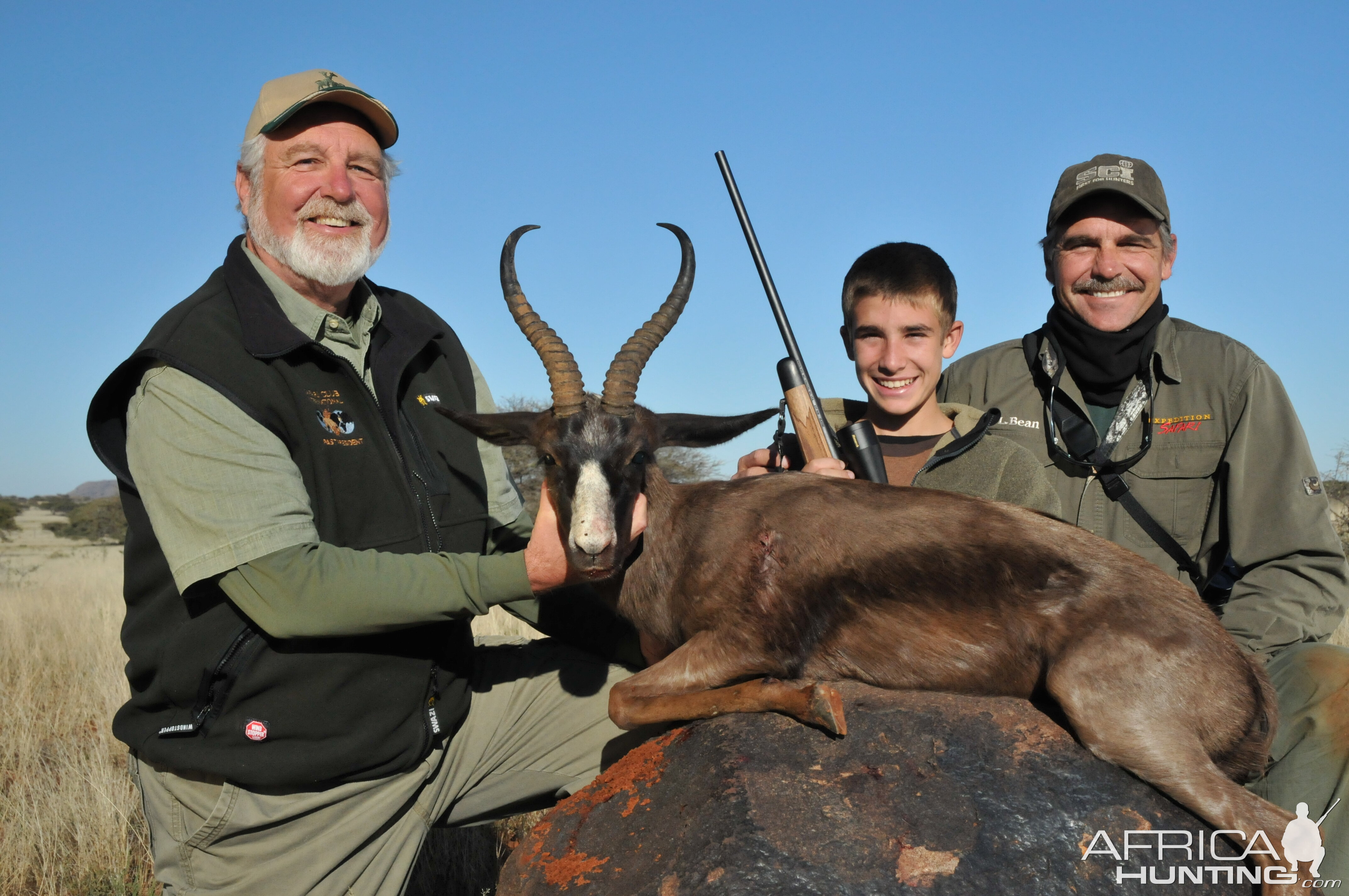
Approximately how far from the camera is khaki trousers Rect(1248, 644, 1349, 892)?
4234 mm

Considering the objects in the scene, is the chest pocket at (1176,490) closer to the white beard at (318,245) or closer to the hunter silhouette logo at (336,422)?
the hunter silhouette logo at (336,422)

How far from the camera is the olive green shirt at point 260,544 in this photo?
4.27m

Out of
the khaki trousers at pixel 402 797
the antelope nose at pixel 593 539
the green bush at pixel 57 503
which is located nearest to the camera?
the antelope nose at pixel 593 539

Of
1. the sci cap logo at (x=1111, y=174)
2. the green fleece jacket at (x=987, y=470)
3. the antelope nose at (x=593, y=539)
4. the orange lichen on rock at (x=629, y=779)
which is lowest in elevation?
the orange lichen on rock at (x=629, y=779)

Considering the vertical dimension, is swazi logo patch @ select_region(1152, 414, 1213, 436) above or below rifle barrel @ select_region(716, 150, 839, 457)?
below

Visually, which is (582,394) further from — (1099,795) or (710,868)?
(1099,795)

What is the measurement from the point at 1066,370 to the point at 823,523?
3.05 meters

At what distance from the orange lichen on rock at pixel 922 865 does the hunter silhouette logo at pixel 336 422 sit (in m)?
3.29

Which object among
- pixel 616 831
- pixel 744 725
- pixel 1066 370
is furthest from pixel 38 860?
pixel 1066 370

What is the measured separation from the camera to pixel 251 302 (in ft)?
15.9

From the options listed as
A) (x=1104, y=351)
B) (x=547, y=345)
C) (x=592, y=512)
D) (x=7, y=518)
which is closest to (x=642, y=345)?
(x=547, y=345)

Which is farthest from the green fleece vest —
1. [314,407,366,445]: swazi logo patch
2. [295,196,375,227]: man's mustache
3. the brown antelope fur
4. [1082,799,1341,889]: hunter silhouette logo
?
[1082,799,1341,889]: hunter silhouette logo

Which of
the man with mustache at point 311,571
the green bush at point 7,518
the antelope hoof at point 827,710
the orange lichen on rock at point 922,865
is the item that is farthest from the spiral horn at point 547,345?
the green bush at point 7,518

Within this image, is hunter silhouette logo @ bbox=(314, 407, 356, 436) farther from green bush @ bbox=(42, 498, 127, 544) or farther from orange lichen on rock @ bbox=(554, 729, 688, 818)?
green bush @ bbox=(42, 498, 127, 544)
